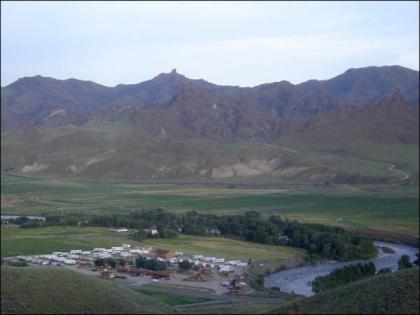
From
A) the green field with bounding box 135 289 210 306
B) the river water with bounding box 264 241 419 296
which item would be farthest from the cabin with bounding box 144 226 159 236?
the green field with bounding box 135 289 210 306

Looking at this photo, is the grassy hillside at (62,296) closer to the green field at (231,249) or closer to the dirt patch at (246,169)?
the green field at (231,249)

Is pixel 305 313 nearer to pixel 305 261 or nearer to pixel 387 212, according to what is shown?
pixel 305 261

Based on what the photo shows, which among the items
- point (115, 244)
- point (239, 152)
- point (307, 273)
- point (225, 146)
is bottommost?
point (307, 273)

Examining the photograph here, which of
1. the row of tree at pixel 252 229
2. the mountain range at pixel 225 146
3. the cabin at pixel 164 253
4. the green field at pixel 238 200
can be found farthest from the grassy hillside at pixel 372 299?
the mountain range at pixel 225 146

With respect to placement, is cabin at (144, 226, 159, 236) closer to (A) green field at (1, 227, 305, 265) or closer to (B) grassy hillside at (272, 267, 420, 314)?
(A) green field at (1, 227, 305, 265)

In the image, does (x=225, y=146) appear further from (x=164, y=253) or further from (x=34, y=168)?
(x=164, y=253)

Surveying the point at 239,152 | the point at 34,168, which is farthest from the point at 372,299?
the point at 34,168
